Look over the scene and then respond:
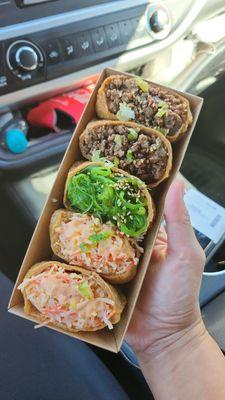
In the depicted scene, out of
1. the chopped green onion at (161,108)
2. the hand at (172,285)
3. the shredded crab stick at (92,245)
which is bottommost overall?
the hand at (172,285)

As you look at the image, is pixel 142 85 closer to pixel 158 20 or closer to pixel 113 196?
pixel 113 196

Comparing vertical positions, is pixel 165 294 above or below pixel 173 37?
below

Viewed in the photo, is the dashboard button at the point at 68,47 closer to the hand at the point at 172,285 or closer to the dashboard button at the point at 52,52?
the dashboard button at the point at 52,52

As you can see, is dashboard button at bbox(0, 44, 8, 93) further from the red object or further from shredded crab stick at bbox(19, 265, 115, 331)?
shredded crab stick at bbox(19, 265, 115, 331)

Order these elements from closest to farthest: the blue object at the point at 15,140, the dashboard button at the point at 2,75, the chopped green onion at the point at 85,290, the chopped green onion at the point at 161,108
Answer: the chopped green onion at the point at 85,290 → the chopped green onion at the point at 161,108 → the dashboard button at the point at 2,75 → the blue object at the point at 15,140

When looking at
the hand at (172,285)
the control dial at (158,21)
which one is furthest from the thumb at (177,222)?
the control dial at (158,21)

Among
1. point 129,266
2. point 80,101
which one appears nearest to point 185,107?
point 129,266

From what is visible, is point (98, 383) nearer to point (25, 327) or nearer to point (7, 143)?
point (25, 327)
